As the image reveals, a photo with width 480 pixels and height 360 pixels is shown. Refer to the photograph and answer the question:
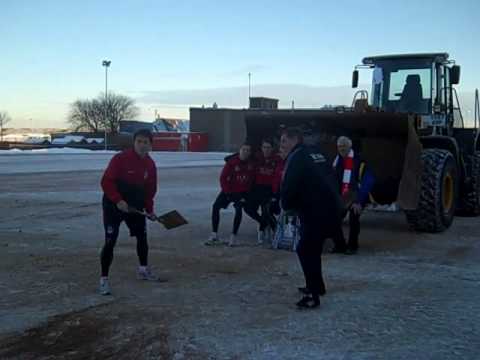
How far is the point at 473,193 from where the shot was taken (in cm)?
1270

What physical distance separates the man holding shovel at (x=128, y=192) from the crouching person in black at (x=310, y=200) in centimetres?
158

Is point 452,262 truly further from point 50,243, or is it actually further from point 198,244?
point 50,243

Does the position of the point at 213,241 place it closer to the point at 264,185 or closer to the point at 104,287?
the point at 264,185

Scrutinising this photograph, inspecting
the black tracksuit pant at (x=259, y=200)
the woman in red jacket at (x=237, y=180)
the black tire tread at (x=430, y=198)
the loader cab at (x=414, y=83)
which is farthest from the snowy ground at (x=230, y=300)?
the loader cab at (x=414, y=83)

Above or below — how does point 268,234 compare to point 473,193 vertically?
below

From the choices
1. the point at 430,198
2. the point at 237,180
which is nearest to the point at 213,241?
the point at 237,180

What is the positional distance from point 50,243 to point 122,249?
1168mm

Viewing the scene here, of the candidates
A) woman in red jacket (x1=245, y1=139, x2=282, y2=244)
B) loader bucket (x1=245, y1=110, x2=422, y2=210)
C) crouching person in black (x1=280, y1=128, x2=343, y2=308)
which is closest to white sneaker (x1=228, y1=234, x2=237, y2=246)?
woman in red jacket (x1=245, y1=139, x2=282, y2=244)

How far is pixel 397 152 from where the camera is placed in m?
10.4

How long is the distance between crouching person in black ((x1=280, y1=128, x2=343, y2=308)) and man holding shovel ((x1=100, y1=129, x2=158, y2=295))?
1577 mm

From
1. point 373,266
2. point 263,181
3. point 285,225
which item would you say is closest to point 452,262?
point 373,266

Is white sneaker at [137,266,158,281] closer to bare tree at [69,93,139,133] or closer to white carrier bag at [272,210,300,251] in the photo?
white carrier bag at [272,210,300,251]

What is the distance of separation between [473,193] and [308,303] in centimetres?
766

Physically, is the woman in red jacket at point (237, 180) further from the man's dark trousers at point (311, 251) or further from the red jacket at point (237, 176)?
the man's dark trousers at point (311, 251)
